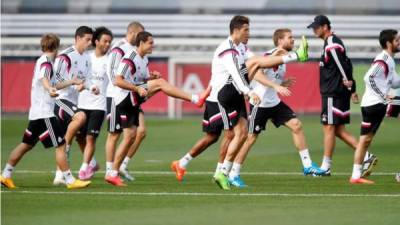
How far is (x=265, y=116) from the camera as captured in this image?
67.8 ft

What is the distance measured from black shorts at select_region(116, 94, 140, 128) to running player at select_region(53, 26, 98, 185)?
61cm

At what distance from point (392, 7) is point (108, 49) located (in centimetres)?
2695

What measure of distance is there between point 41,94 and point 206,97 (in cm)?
246

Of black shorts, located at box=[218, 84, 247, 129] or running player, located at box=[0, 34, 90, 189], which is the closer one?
running player, located at box=[0, 34, 90, 189]

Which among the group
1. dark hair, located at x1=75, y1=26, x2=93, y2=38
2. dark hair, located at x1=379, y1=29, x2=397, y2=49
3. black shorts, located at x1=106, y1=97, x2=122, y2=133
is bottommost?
black shorts, located at x1=106, y1=97, x2=122, y2=133

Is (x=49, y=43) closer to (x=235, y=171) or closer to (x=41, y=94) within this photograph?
(x=41, y=94)

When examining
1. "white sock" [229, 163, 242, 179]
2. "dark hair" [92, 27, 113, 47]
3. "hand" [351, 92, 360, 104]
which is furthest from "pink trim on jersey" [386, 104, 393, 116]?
"dark hair" [92, 27, 113, 47]

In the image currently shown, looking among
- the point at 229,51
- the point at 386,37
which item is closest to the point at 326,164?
the point at 386,37

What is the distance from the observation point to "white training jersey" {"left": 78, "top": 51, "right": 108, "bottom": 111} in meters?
21.1

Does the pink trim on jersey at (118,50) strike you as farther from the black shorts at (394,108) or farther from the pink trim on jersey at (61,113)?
the black shorts at (394,108)

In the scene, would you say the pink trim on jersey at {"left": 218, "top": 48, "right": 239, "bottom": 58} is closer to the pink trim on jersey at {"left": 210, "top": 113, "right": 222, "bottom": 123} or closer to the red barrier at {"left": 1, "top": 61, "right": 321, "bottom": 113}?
the pink trim on jersey at {"left": 210, "top": 113, "right": 222, "bottom": 123}

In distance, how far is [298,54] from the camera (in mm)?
17703

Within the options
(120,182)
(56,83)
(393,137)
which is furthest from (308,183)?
(393,137)

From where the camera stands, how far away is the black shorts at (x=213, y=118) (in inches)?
746
